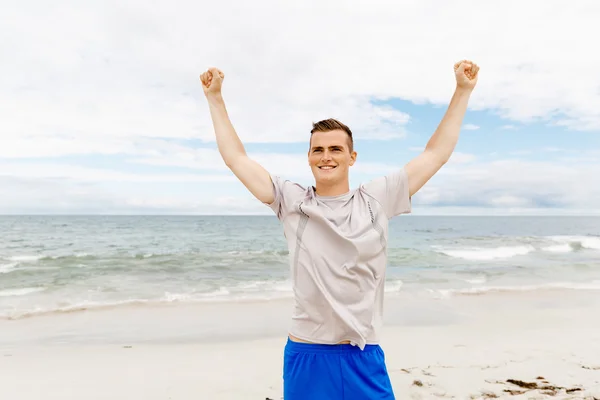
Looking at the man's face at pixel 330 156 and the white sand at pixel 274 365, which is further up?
the man's face at pixel 330 156

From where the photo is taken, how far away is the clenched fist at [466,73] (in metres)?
2.45

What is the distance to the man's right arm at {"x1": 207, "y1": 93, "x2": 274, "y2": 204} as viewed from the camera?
2324 mm

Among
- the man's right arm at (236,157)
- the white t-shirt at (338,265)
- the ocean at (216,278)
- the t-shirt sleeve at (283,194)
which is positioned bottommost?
the ocean at (216,278)

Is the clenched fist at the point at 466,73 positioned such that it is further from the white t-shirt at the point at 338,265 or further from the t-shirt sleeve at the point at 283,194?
the t-shirt sleeve at the point at 283,194

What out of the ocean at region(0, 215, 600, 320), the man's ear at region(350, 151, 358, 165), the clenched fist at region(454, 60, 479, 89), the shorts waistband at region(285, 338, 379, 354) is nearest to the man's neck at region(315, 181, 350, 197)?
the man's ear at region(350, 151, 358, 165)

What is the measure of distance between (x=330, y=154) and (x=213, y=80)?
0.77m

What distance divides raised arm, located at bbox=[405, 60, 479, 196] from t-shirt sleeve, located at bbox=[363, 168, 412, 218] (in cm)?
4

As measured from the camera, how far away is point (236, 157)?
2.38 m

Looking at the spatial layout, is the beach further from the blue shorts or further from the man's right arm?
the man's right arm

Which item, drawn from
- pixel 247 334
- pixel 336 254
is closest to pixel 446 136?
pixel 336 254

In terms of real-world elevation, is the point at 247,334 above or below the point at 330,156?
below

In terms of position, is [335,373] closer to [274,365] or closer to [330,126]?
[330,126]

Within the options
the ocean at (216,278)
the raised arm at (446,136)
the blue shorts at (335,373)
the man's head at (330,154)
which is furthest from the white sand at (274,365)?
the man's head at (330,154)

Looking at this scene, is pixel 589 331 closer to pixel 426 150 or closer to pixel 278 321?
pixel 278 321
